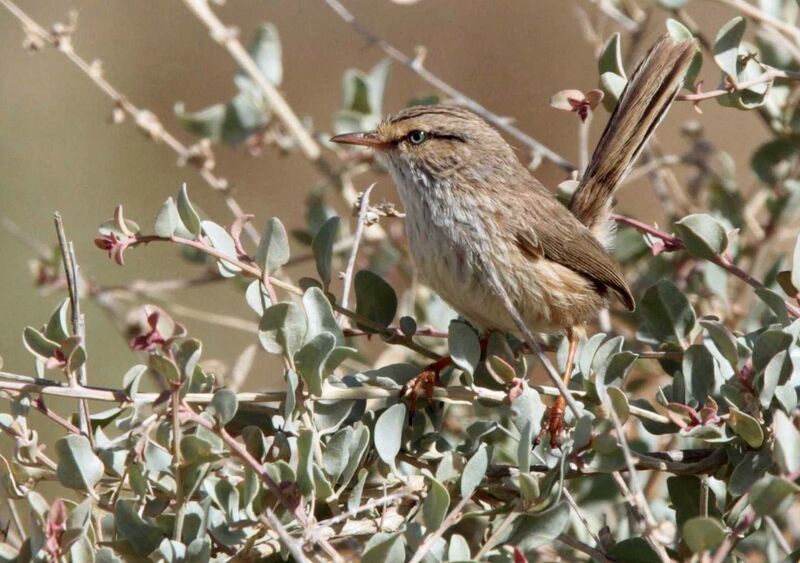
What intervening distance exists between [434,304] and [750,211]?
1.05 meters

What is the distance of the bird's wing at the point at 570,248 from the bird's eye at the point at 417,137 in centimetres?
47

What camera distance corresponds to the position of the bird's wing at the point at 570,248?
3154 mm

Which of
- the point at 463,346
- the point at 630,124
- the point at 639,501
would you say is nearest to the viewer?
the point at 639,501

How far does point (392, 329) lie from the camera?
2.49 metres

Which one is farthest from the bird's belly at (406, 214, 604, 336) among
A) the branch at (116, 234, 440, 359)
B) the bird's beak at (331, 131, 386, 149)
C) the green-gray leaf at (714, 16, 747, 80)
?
the green-gray leaf at (714, 16, 747, 80)

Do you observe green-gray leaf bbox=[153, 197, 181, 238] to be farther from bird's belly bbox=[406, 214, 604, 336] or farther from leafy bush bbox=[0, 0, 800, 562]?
bird's belly bbox=[406, 214, 604, 336]

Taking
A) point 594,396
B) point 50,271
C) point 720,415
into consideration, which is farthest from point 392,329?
point 50,271

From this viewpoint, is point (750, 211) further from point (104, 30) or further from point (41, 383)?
point (104, 30)

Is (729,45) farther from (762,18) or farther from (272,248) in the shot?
(272,248)

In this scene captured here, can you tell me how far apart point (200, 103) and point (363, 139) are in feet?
15.1

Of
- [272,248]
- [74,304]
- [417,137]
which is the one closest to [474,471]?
[272,248]

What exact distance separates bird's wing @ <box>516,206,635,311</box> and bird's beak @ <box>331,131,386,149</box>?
529 millimetres

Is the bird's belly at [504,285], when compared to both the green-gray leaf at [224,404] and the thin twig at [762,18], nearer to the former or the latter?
the thin twig at [762,18]

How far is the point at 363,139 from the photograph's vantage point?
3264 millimetres
